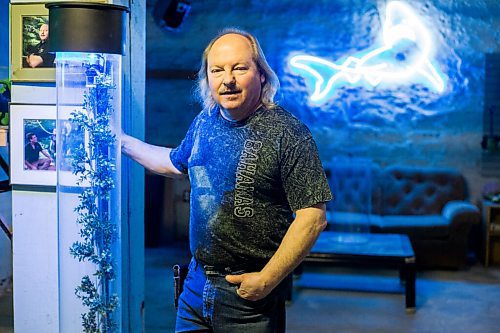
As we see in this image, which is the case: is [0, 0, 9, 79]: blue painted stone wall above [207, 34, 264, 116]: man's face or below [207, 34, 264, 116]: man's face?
above

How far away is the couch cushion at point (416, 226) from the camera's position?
22.0 ft

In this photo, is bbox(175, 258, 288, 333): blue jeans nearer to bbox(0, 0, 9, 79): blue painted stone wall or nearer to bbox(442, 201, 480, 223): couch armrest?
bbox(0, 0, 9, 79): blue painted stone wall

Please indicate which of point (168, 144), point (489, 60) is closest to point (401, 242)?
point (489, 60)

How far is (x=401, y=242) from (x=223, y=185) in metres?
3.89

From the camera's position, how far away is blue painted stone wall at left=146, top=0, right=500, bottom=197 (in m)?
7.28

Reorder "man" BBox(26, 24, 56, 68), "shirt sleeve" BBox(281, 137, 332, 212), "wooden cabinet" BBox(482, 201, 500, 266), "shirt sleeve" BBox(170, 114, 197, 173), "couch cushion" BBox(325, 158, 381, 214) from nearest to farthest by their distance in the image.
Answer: "shirt sleeve" BBox(281, 137, 332, 212), "shirt sleeve" BBox(170, 114, 197, 173), "man" BBox(26, 24, 56, 68), "wooden cabinet" BBox(482, 201, 500, 266), "couch cushion" BBox(325, 158, 381, 214)

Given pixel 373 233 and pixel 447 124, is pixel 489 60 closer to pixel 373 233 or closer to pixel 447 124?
pixel 447 124

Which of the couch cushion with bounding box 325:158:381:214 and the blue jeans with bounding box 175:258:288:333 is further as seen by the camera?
the couch cushion with bounding box 325:158:381:214

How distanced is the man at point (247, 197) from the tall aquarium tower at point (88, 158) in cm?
52

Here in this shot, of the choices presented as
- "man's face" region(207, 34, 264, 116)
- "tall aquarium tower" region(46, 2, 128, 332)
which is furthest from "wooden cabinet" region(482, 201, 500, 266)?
"man's face" region(207, 34, 264, 116)

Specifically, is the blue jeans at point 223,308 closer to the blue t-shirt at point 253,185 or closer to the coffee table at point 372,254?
the blue t-shirt at point 253,185

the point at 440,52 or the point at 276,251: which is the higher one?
the point at 440,52

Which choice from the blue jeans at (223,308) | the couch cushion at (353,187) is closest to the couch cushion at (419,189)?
the couch cushion at (353,187)

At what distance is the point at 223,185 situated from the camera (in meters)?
2.50
